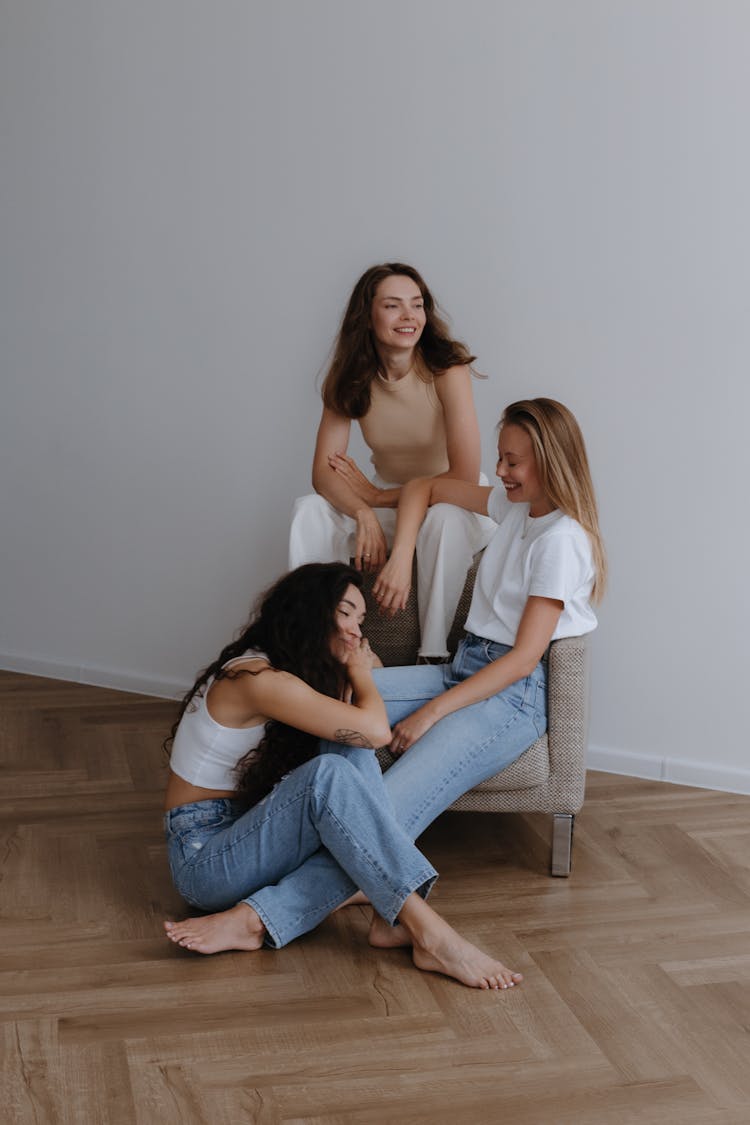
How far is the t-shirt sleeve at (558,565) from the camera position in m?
2.64

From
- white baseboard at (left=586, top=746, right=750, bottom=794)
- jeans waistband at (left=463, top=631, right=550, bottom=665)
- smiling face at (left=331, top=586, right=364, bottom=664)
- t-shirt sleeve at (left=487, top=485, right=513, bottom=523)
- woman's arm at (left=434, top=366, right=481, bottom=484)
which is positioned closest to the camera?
smiling face at (left=331, top=586, right=364, bottom=664)

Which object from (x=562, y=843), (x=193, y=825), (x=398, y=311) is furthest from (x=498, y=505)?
(x=193, y=825)

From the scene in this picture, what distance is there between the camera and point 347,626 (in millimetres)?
2529

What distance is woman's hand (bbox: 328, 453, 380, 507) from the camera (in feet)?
10.5

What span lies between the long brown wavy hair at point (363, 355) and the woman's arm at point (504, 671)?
78 cm

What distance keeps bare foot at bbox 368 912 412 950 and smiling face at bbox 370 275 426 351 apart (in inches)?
54.5

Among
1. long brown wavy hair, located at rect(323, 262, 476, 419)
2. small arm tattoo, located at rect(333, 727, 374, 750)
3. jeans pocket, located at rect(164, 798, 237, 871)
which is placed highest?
long brown wavy hair, located at rect(323, 262, 476, 419)

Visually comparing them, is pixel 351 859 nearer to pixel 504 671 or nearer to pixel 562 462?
pixel 504 671

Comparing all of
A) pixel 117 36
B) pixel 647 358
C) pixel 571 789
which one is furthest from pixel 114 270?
pixel 571 789

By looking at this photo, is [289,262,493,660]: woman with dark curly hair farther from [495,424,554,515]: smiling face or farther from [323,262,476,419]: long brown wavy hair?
[495,424,554,515]: smiling face

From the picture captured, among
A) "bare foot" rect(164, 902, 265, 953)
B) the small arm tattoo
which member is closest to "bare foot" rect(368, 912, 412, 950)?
"bare foot" rect(164, 902, 265, 953)

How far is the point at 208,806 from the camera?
2537 mm

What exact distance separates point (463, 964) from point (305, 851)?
1.18 feet

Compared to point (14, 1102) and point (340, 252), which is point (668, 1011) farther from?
point (340, 252)
